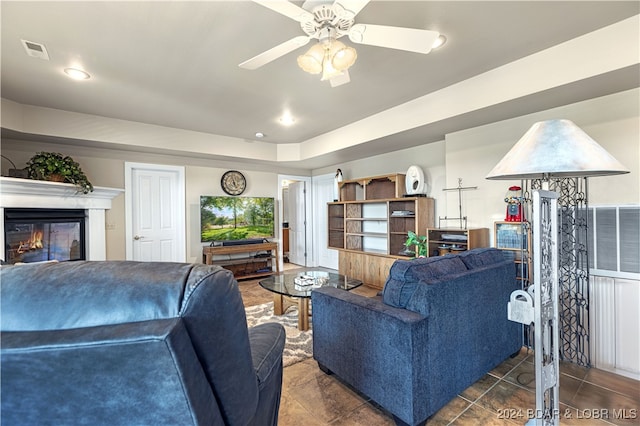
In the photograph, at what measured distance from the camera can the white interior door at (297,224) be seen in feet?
21.7

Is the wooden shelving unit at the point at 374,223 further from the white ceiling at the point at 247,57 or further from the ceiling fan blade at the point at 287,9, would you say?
the ceiling fan blade at the point at 287,9

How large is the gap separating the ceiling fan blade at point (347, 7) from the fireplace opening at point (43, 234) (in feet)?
13.2

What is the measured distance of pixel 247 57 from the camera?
2.39m

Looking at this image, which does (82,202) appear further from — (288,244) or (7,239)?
(288,244)

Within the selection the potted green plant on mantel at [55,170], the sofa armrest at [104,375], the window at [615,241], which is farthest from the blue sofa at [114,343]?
the potted green plant on mantel at [55,170]

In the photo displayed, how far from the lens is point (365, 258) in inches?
183

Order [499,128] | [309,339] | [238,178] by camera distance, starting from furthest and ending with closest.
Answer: [238,178]
[499,128]
[309,339]

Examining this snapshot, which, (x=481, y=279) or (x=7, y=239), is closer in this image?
(x=481, y=279)

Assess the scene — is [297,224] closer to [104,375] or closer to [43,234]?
[43,234]

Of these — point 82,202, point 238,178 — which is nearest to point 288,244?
point 238,178

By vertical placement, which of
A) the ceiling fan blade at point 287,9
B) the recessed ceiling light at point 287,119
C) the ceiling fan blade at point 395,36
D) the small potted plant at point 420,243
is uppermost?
the recessed ceiling light at point 287,119

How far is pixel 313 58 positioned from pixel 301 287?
7.13 feet

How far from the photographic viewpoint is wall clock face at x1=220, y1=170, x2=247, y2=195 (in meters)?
5.34

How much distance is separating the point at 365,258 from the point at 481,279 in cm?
273
